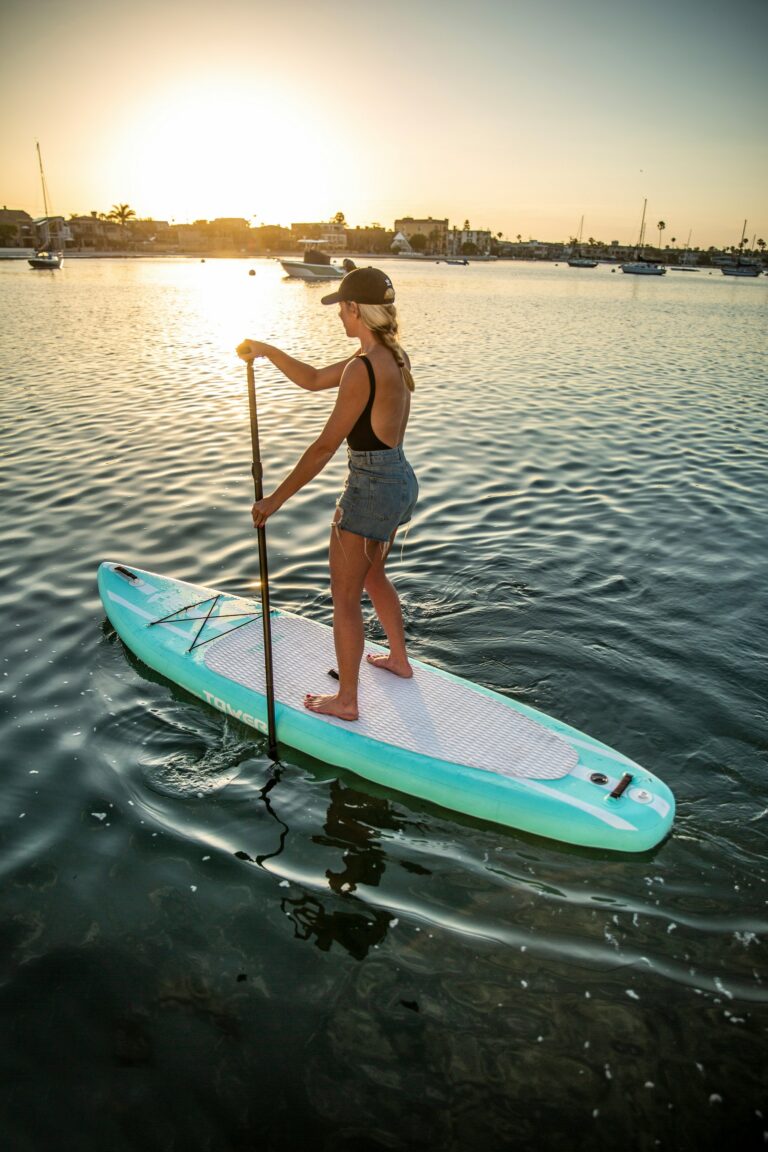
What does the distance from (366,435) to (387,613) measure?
136 centimetres

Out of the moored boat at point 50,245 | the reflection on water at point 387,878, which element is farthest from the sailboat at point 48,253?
the reflection on water at point 387,878

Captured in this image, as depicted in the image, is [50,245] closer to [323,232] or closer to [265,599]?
[323,232]

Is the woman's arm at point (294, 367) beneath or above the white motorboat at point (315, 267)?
beneath

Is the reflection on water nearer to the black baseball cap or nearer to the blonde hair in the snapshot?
the blonde hair

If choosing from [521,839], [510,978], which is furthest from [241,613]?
[510,978]

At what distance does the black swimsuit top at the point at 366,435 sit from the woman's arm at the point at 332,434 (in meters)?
0.03

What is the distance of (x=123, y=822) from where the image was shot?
3.93 metres

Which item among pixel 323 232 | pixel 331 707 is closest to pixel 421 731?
pixel 331 707

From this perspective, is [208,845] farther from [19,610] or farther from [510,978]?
[19,610]

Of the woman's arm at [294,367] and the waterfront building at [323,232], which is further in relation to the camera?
the waterfront building at [323,232]

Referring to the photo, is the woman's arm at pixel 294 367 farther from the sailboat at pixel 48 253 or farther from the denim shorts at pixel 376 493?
the sailboat at pixel 48 253

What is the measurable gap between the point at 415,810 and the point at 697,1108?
1901 mm

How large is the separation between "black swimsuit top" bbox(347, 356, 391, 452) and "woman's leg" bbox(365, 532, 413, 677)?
0.64 m

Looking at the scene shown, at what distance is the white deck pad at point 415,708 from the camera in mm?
4066
